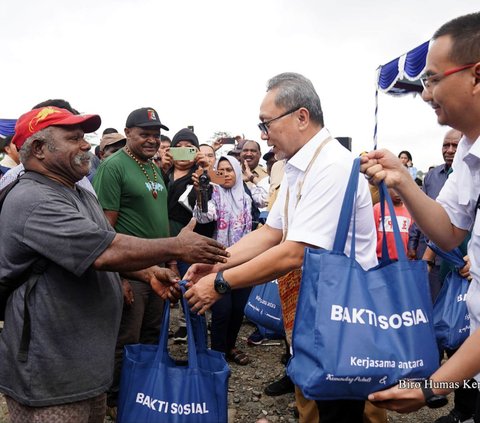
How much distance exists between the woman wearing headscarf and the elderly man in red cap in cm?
227

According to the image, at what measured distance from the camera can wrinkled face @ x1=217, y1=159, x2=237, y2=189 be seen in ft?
15.6

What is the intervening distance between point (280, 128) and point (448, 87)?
89 centimetres

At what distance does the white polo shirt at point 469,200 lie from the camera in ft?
4.85

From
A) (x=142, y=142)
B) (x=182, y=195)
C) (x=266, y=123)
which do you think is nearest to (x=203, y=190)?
(x=182, y=195)

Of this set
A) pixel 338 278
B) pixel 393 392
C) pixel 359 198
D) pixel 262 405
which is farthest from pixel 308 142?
pixel 262 405

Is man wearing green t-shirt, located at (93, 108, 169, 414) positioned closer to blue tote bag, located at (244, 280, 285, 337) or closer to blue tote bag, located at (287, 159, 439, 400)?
blue tote bag, located at (244, 280, 285, 337)

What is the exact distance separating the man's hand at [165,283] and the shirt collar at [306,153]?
33.7 inches

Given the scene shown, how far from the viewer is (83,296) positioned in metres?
1.86

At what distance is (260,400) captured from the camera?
12.0 ft

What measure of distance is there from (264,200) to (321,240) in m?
3.69

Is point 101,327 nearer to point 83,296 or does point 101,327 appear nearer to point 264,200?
point 83,296

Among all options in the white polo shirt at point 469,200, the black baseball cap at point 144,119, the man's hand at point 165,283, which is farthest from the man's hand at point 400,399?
the black baseball cap at point 144,119

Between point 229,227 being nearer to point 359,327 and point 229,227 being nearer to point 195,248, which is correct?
point 195,248

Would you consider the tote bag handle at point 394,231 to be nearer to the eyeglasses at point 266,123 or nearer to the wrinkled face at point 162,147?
the eyeglasses at point 266,123
